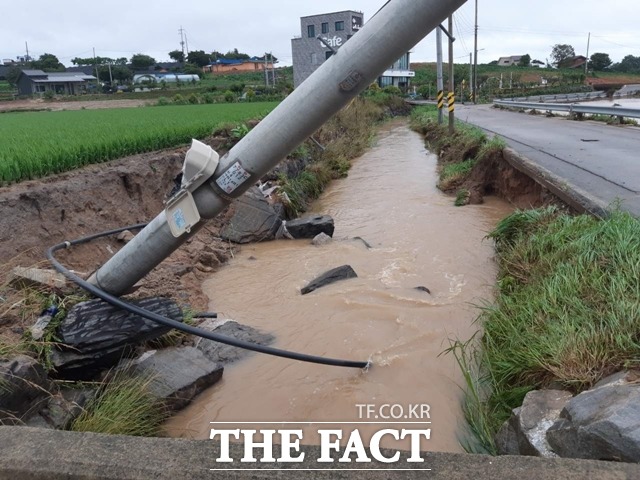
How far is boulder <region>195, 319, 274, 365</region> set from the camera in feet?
16.0

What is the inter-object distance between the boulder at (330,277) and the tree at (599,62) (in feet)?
302

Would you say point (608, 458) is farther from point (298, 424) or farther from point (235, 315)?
point (235, 315)

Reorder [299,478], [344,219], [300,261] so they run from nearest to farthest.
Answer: [299,478]
[300,261]
[344,219]

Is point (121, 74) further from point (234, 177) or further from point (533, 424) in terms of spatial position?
point (533, 424)

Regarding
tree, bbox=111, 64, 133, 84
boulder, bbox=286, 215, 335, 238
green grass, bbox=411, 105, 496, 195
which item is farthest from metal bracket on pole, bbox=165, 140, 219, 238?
tree, bbox=111, 64, 133, 84

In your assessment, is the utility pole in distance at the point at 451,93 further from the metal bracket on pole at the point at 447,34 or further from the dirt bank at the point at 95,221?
the dirt bank at the point at 95,221

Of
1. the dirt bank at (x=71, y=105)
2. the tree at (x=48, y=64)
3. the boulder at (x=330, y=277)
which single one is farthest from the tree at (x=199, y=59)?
the boulder at (x=330, y=277)

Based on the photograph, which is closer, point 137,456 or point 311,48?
point 137,456

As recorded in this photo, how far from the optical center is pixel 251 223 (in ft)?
29.0

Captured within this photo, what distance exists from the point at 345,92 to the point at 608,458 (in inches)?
91.0

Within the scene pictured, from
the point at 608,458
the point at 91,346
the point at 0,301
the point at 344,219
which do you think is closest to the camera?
the point at 608,458

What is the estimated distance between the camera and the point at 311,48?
42.9m

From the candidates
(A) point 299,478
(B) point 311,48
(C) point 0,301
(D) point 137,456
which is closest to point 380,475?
(A) point 299,478


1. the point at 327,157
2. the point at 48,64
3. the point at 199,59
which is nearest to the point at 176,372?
the point at 327,157
